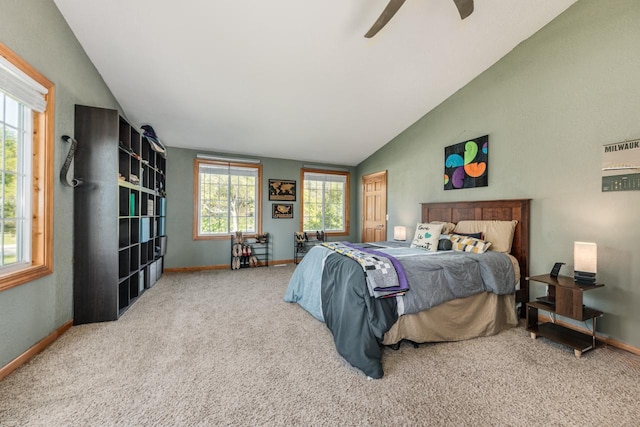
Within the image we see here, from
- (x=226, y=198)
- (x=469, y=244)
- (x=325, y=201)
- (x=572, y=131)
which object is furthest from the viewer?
(x=325, y=201)

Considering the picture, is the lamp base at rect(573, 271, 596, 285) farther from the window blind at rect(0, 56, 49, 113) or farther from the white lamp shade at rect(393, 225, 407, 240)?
the window blind at rect(0, 56, 49, 113)

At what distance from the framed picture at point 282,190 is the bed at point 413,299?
273 centimetres

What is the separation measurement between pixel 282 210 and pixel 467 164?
366 cm

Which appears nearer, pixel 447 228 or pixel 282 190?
pixel 447 228

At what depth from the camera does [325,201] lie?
6.45 meters

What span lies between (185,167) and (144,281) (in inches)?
89.9

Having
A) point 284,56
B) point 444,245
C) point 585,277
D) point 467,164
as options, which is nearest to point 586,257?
point 585,277

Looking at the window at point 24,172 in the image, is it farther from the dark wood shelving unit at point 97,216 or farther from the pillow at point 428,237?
the pillow at point 428,237

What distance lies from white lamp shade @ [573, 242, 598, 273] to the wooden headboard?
519 mm

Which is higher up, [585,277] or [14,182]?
[14,182]

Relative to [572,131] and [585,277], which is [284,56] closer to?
[572,131]

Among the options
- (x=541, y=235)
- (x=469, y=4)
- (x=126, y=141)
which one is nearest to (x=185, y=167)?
(x=126, y=141)

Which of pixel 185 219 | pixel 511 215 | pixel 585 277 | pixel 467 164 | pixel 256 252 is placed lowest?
pixel 256 252

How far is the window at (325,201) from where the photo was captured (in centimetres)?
623
